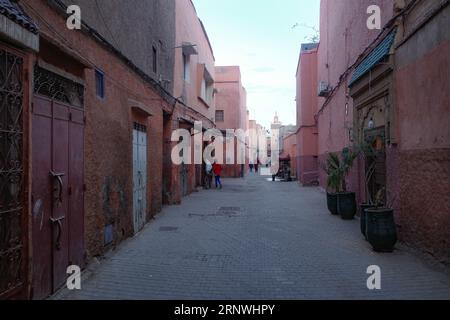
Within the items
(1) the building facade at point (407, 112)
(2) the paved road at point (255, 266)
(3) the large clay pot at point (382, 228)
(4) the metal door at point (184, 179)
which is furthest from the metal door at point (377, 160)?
(4) the metal door at point (184, 179)

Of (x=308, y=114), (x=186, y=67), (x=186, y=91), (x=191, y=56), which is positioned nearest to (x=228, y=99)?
(x=308, y=114)

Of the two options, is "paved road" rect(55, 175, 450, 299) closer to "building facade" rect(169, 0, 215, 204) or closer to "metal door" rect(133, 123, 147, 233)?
"metal door" rect(133, 123, 147, 233)

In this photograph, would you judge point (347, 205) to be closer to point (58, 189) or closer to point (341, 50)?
point (341, 50)

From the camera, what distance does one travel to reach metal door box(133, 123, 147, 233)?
9.17 m

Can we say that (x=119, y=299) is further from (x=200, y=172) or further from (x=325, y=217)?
(x=200, y=172)

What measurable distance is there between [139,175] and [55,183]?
4.51m

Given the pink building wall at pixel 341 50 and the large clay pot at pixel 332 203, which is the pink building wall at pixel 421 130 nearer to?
the pink building wall at pixel 341 50

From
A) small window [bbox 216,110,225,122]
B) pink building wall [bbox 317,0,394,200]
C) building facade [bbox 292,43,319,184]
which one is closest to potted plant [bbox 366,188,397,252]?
pink building wall [bbox 317,0,394,200]

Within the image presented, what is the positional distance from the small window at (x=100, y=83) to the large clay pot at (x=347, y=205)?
6.90 meters

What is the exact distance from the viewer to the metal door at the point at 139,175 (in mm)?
9172

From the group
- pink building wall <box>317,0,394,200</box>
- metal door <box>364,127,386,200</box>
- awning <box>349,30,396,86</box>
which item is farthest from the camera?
pink building wall <box>317,0,394,200</box>

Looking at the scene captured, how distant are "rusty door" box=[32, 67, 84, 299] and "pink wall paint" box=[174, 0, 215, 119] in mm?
9116

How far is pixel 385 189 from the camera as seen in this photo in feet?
29.1

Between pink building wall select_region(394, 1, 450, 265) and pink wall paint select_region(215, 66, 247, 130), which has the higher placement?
pink wall paint select_region(215, 66, 247, 130)
